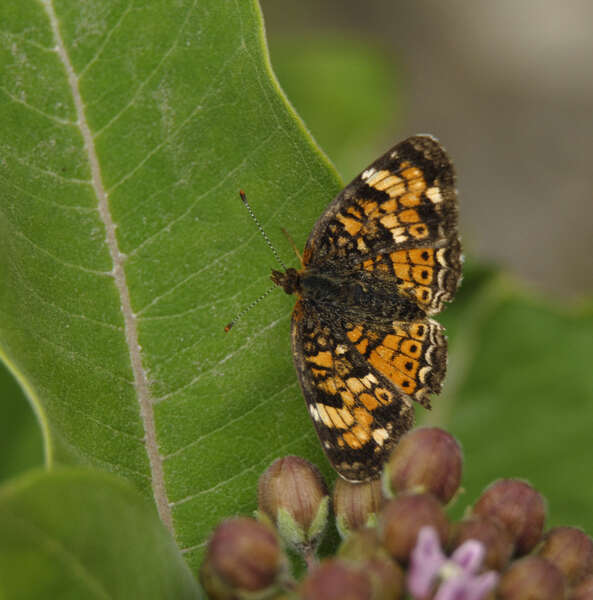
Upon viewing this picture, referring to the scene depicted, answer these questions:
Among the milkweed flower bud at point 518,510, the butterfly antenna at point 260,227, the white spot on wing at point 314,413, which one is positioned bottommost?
the milkweed flower bud at point 518,510

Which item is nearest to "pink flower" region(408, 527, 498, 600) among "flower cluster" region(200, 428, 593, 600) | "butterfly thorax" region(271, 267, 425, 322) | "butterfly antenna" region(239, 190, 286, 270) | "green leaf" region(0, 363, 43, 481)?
"flower cluster" region(200, 428, 593, 600)

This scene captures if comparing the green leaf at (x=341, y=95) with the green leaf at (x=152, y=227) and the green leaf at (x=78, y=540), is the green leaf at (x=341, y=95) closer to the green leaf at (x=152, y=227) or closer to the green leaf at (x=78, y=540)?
the green leaf at (x=152, y=227)

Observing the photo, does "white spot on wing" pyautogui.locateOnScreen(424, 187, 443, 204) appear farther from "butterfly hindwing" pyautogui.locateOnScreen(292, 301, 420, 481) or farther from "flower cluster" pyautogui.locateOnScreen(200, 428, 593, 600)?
"flower cluster" pyautogui.locateOnScreen(200, 428, 593, 600)

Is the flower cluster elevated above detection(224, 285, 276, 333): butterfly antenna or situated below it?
below

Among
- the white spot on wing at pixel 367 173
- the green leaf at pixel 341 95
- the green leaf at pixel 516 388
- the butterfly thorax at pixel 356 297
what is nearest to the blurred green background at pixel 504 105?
the green leaf at pixel 341 95

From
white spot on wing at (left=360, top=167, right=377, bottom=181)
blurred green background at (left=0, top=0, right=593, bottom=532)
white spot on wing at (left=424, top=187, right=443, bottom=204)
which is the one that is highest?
white spot on wing at (left=360, top=167, right=377, bottom=181)

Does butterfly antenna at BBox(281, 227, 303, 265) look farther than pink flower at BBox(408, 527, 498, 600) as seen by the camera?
Yes

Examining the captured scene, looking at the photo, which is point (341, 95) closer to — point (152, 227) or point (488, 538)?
point (152, 227)

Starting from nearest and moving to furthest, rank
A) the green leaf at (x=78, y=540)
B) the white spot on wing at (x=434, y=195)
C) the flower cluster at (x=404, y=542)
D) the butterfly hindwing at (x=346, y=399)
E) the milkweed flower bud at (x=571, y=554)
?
the green leaf at (x=78, y=540) → the flower cluster at (x=404, y=542) → the milkweed flower bud at (x=571, y=554) → the butterfly hindwing at (x=346, y=399) → the white spot on wing at (x=434, y=195)
